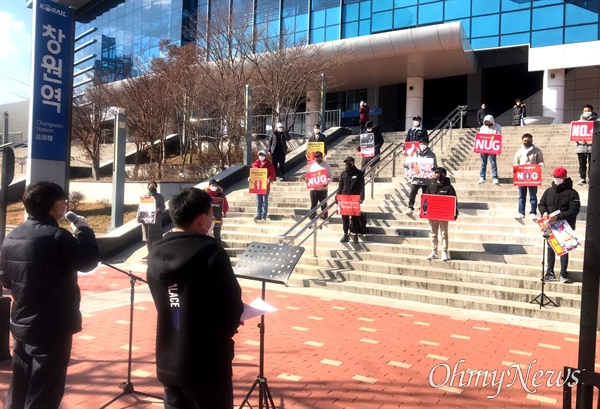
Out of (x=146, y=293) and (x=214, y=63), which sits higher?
(x=214, y=63)

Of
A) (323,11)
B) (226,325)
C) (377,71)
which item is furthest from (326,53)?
(226,325)

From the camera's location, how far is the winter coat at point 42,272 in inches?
129

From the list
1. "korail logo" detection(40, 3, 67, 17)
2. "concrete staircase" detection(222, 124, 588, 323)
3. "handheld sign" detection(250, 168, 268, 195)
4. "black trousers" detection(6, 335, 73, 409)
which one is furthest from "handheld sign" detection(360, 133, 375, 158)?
"black trousers" detection(6, 335, 73, 409)

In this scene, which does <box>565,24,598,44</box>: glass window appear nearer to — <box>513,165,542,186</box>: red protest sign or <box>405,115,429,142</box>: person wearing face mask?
<box>405,115,429,142</box>: person wearing face mask

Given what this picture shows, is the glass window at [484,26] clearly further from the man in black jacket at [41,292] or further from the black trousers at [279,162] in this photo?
the man in black jacket at [41,292]

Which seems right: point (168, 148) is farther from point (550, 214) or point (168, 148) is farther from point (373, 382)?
point (373, 382)

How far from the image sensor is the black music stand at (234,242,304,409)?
150 inches

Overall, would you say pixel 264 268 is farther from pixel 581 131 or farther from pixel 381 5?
pixel 381 5

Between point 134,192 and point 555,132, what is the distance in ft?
50.3

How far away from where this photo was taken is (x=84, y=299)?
27.7 ft

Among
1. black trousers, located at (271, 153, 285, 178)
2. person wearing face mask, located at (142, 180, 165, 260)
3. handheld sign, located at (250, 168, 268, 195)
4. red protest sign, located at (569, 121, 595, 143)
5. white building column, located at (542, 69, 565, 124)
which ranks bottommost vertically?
person wearing face mask, located at (142, 180, 165, 260)

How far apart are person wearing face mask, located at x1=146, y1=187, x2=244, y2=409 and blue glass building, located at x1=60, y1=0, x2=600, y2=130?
73.8 feet

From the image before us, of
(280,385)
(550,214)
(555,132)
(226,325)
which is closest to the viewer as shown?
(226,325)

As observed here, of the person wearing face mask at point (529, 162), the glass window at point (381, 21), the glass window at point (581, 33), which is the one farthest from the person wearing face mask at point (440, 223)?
the glass window at point (381, 21)
